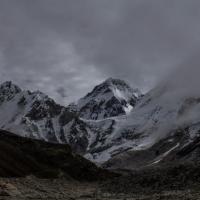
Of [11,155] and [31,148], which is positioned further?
[31,148]

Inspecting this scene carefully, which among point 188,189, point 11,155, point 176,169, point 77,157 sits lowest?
point 188,189

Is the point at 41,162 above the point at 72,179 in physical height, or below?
above

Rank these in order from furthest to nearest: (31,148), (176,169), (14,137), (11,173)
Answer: (14,137), (31,148), (11,173), (176,169)

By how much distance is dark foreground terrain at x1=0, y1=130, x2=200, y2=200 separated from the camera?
240 feet

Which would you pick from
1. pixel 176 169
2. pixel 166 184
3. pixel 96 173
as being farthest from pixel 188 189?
pixel 96 173

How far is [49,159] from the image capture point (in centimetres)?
15062

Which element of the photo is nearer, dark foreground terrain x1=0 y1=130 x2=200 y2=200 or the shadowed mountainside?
dark foreground terrain x1=0 y1=130 x2=200 y2=200

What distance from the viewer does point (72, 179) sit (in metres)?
134

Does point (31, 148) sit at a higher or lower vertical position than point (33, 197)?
higher

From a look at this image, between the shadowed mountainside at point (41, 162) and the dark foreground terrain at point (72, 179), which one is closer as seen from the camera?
the dark foreground terrain at point (72, 179)

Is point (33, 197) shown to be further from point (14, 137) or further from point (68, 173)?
point (14, 137)

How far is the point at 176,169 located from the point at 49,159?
64252 mm

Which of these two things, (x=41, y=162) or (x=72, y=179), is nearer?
(x=72, y=179)

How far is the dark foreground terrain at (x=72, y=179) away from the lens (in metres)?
73.2
